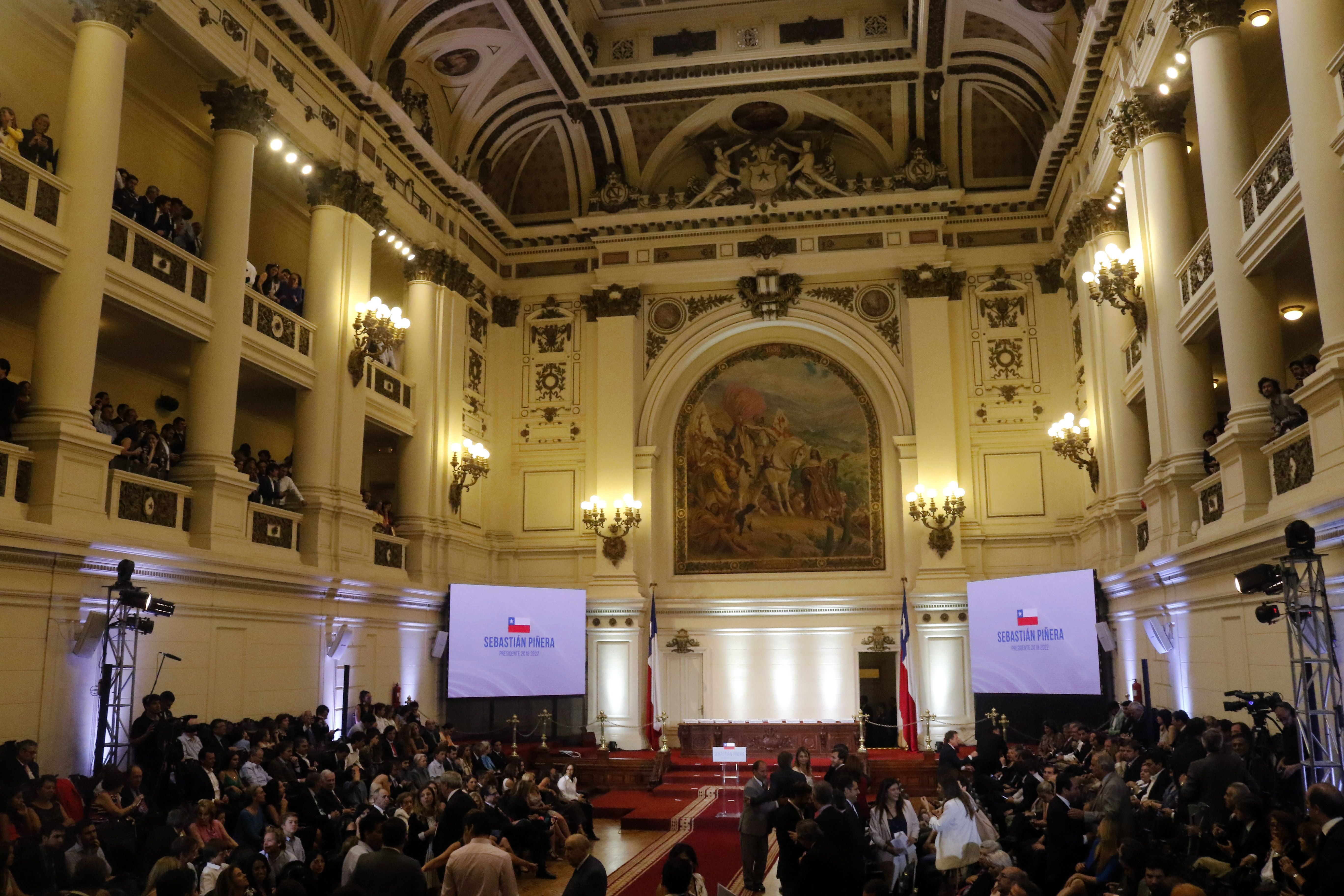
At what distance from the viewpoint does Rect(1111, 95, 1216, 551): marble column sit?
1185 cm

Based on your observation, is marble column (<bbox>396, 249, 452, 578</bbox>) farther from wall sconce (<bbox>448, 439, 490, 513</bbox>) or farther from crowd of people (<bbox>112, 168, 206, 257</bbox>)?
crowd of people (<bbox>112, 168, 206, 257</bbox>)

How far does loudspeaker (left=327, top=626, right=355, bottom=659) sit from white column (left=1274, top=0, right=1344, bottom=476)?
36.6 ft

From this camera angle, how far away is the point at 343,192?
15.0 meters

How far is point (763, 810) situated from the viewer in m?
9.45

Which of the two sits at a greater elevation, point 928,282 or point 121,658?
point 928,282

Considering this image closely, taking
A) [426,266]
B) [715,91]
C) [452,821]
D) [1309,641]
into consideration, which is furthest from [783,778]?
[715,91]

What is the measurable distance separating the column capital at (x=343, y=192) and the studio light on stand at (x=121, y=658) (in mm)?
6431

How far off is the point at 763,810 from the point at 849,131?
1379cm

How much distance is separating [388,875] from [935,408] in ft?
48.3

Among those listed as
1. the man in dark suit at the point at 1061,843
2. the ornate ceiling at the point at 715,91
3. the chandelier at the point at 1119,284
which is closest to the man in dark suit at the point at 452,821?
the man in dark suit at the point at 1061,843

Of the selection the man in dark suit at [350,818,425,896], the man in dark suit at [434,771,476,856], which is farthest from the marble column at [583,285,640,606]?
the man in dark suit at [350,818,425,896]

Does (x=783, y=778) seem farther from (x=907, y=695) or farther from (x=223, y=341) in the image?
(x=907, y=695)

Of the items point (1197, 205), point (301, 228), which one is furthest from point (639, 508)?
point (1197, 205)

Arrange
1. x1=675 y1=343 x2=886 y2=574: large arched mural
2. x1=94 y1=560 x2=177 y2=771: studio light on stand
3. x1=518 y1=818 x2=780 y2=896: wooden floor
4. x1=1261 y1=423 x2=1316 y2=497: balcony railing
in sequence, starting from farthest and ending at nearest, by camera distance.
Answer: x1=675 y1=343 x2=886 y2=574: large arched mural → x1=518 y1=818 x2=780 y2=896: wooden floor → x1=94 y1=560 x2=177 y2=771: studio light on stand → x1=1261 y1=423 x2=1316 y2=497: balcony railing
